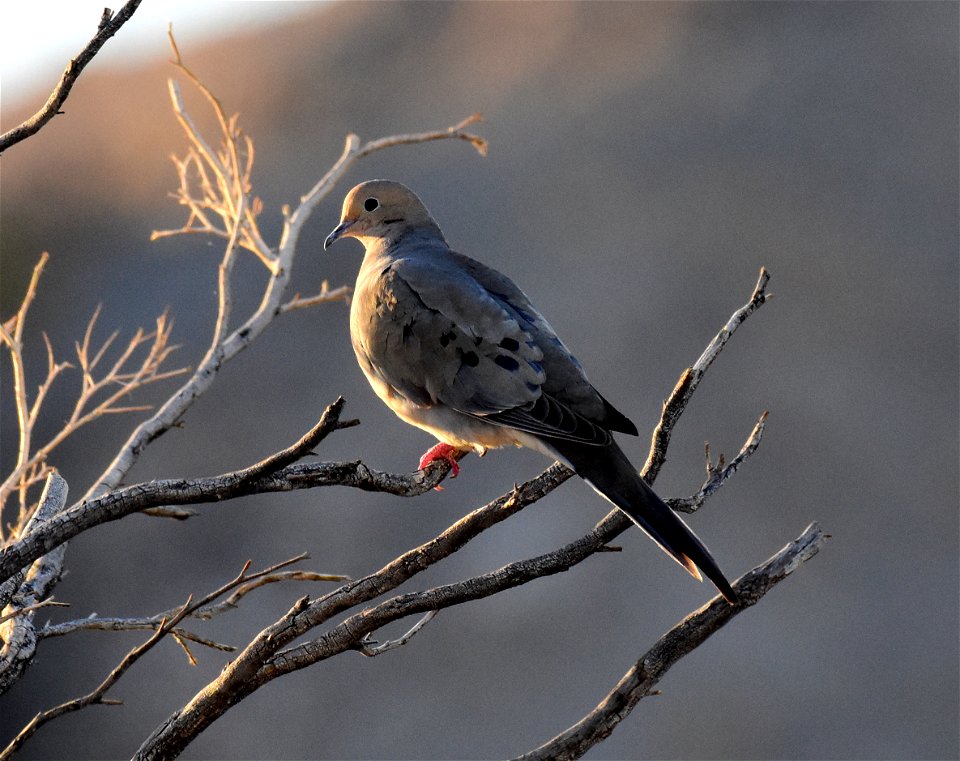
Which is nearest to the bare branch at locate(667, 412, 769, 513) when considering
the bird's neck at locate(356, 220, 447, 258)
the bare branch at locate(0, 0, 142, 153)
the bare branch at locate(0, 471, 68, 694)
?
the bare branch at locate(0, 471, 68, 694)

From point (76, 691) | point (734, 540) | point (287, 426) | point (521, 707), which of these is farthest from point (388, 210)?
point (287, 426)

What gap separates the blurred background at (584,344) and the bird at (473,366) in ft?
21.4

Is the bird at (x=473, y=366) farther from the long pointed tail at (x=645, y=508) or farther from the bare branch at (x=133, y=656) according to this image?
the bare branch at (x=133, y=656)

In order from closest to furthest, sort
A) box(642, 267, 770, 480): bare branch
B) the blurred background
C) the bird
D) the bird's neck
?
box(642, 267, 770, 480): bare branch → the bird → the bird's neck → the blurred background

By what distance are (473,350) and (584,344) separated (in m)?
11.0

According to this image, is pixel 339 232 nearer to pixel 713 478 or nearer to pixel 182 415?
pixel 182 415

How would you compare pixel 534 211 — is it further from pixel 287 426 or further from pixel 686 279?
pixel 287 426

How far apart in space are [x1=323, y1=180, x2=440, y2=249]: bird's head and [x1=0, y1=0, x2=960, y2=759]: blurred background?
5.80 m

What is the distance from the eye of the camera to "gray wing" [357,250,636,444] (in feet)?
12.2

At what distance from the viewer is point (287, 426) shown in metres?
15.2

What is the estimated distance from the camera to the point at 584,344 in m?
14.9

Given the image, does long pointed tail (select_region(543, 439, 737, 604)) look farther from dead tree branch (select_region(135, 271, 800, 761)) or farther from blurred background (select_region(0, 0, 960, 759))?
blurred background (select_region(0, 0, 960, 759))

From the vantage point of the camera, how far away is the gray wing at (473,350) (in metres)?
3.72

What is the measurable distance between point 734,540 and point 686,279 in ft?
13.9
